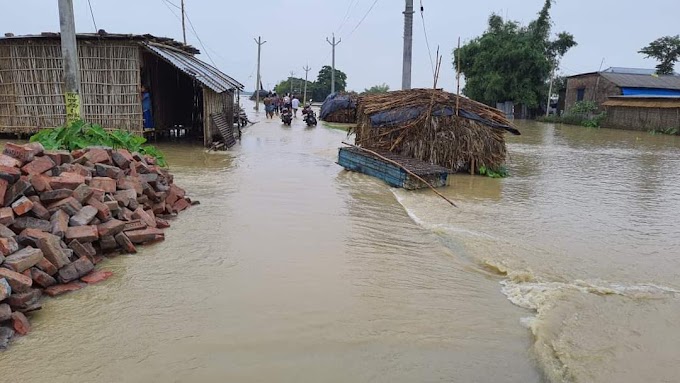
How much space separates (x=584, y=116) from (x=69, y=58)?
3507cm

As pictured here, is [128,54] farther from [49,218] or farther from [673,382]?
[673,382]

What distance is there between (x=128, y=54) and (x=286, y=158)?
4.99 metres

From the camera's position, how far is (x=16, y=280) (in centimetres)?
378

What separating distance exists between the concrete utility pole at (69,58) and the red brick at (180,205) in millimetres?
4435

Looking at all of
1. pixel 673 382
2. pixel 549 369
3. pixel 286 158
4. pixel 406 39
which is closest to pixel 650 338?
pixel 673 382

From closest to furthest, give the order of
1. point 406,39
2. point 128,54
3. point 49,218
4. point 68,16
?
1. point 49,218
2. point 68,16
3. point 128,54
4. point 406,39

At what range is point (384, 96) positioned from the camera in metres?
13.6

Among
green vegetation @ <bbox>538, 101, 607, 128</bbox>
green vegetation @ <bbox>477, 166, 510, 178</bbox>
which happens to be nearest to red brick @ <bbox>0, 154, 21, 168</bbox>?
green vegetation @ <bbox>477, 166, 510, 178</bbox>

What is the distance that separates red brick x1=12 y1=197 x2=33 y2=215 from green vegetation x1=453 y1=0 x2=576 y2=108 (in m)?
40.1

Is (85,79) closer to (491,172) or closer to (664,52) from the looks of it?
(491,172)

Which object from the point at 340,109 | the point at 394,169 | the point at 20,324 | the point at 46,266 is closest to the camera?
the point at 20,324

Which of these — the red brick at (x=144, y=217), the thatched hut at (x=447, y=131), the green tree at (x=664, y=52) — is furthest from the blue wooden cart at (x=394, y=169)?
the green tree at (x=664, y=52)

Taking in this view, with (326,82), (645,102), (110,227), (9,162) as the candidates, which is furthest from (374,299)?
(326,82)

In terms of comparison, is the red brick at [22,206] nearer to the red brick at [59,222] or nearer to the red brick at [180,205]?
the red brick at [59,222]
